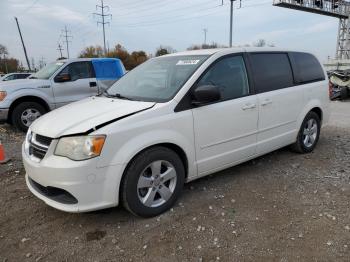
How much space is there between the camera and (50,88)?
308 inches

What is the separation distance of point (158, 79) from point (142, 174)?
4.30 feet

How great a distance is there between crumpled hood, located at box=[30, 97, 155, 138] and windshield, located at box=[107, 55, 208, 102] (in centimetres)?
23

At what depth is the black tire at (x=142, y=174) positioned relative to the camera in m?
3.09

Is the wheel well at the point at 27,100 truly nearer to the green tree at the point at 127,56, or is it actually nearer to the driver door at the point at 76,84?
the driver door at the point at 76,84

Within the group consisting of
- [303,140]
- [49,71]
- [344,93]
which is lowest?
[344,93]

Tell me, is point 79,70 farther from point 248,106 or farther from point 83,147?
point 83,147

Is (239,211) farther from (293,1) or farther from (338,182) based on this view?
(293,1)

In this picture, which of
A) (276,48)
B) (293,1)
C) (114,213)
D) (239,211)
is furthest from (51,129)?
(293,1)

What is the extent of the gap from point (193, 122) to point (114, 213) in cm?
130

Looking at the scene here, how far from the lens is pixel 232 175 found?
4.46 m

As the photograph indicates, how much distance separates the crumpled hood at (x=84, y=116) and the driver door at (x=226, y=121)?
2.30 ft

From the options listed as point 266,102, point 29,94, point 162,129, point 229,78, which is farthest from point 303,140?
point 29,94

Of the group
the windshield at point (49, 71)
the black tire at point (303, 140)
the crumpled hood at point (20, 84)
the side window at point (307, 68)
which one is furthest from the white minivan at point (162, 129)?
the windshield at point (49, 71)

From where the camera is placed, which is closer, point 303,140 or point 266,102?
point 266,102
